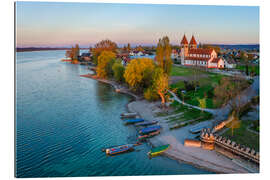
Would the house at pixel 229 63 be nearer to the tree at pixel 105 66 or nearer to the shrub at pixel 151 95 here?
the shrub at pixel 151 95

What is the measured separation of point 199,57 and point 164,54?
70.0 feet

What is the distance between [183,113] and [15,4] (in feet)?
39.5

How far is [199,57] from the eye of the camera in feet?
119

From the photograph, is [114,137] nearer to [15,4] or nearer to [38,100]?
[15,4]

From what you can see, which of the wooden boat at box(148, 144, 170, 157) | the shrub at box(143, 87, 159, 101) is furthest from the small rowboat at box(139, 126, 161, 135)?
the shrub at box(143, 87, 159, 101)

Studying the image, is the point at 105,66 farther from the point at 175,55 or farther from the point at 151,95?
the point at 175,55

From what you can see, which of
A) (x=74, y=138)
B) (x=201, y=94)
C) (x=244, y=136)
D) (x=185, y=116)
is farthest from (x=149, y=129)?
(x=201, y=94)

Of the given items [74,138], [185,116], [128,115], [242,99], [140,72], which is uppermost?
[140,72]

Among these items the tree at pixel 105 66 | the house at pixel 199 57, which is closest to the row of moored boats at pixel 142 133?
the tree at pixel 105 66

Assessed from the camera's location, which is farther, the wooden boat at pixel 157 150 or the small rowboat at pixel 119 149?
the small rowboat at pixel 119 149

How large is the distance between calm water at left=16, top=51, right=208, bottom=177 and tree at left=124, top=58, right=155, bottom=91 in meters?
2.08

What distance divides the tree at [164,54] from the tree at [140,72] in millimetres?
2223

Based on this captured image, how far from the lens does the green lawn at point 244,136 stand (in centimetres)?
955
